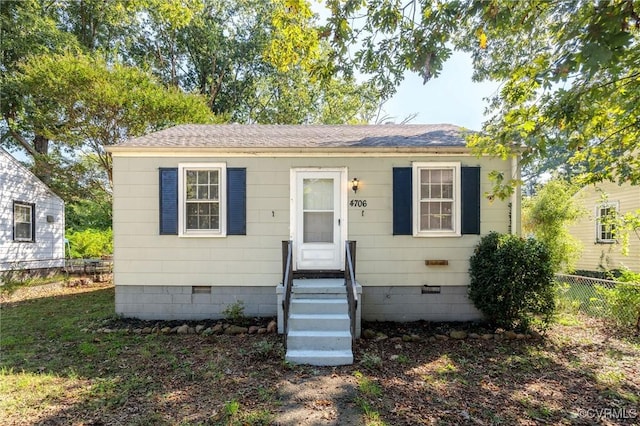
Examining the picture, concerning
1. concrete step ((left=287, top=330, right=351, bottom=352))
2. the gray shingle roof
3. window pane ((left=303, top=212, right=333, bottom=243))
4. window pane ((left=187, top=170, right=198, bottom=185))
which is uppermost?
the gray shingle roof

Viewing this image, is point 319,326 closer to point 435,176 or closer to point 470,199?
point 435,176

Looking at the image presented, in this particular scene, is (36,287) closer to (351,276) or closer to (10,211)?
(10,211)

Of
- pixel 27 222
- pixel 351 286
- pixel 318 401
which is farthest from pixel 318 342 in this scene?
pixel 27 222

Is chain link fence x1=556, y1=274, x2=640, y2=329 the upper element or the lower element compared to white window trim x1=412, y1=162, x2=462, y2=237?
lower

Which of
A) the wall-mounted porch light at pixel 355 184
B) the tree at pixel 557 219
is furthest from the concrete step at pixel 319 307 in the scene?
the tree at pixel 557 219

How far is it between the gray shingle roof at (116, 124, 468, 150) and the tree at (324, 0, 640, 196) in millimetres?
1356

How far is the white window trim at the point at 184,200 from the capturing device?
20.9 ft

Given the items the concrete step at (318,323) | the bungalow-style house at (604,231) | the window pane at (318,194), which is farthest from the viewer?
the bungalow-style house at (604,231)

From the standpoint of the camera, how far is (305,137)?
24.0ft

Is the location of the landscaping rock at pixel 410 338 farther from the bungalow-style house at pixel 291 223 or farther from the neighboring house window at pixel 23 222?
the neighboring house window at pixel 23 222

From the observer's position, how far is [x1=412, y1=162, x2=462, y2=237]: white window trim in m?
6.38

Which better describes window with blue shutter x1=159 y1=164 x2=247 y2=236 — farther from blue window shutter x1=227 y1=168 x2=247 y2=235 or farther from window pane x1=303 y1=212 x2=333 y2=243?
window pane x1=303 y1=212 x2=333 y2=243

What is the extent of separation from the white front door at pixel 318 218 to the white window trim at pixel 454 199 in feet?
4.48

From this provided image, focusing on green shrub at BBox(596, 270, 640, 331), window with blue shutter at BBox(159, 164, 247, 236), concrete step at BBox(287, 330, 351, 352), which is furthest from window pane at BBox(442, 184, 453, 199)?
window with blue shutter at BBox(159, 164, 247, 236)
